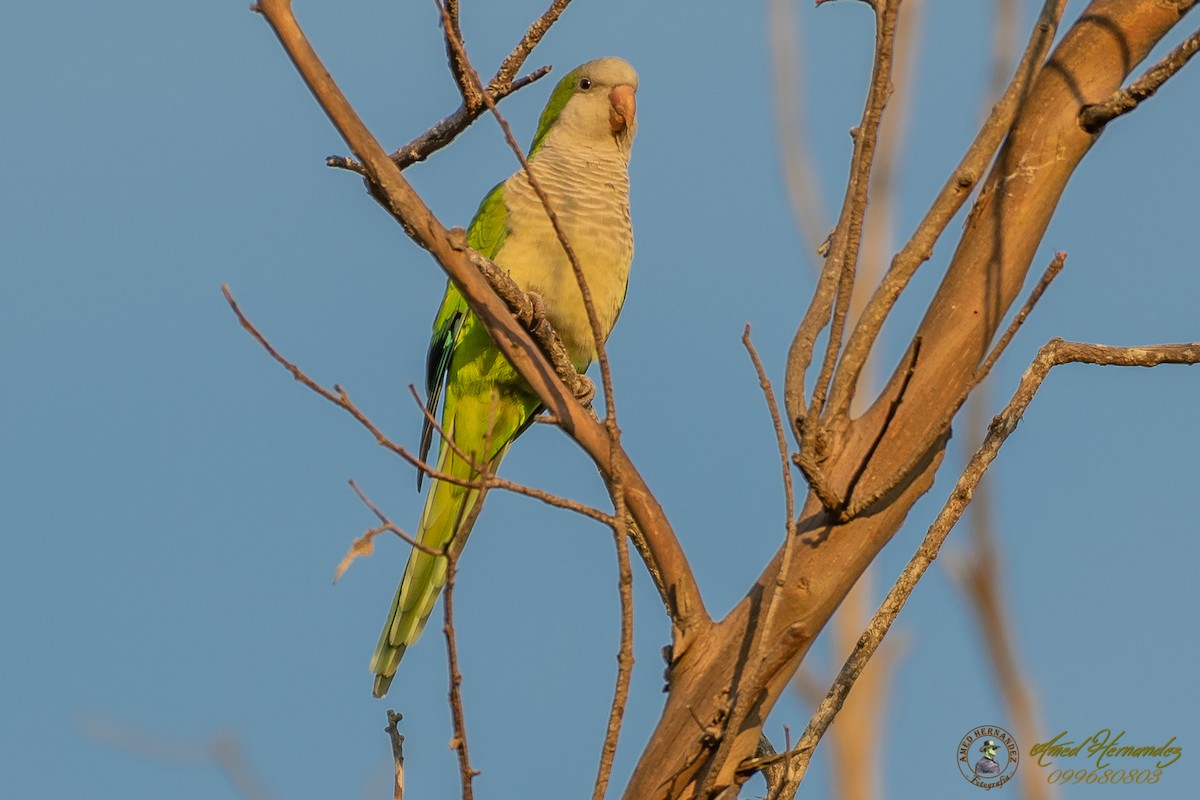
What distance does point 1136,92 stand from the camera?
202cm

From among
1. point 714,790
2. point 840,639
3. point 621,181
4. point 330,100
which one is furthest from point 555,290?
point 714,790

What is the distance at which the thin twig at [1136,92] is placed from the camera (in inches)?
75.0

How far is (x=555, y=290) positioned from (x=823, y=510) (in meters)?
2.28

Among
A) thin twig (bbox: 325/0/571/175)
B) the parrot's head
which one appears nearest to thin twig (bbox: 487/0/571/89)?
thin twig (bbox: 325/0/571/175)

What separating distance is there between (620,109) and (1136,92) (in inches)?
124

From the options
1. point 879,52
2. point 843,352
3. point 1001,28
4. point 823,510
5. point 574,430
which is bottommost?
point 823,510

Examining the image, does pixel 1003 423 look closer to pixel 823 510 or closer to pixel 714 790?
pixel 823 510

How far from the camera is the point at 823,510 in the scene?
213cm

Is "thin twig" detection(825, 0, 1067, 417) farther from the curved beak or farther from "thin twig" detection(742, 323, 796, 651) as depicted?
the curved beak

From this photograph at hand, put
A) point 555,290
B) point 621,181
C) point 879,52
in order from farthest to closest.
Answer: point 621,181
point 555,290
point 879,52

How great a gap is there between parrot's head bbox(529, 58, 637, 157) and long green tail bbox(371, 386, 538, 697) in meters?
1.37

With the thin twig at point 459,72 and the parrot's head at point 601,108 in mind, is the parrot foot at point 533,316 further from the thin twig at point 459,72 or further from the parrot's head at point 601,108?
the parrot's head at point 601,108

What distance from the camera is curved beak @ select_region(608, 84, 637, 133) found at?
4965 mm

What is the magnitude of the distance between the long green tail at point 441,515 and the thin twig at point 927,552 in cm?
139
